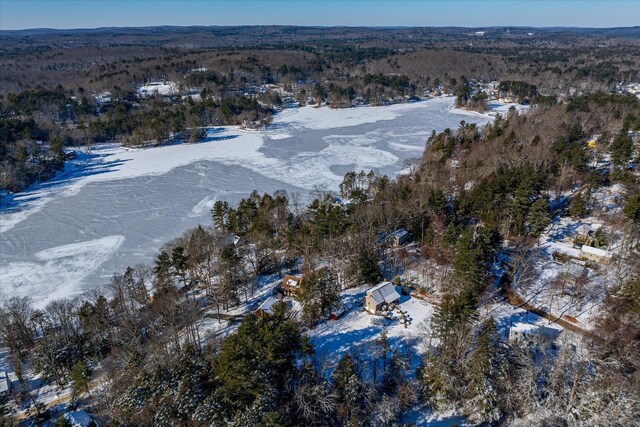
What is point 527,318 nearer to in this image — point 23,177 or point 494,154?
point 494,154

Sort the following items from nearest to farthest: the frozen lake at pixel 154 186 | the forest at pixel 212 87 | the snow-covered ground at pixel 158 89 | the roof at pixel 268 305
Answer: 1. the roof at pixel 268 305
2. the frozen lake at pixel 154 186
3. the forest at pixel 212 87
4. the snow-covered ground at pixel 158 89

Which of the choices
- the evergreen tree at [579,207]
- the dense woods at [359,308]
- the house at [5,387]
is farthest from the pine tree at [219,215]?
the evergreen tree at [579,207]

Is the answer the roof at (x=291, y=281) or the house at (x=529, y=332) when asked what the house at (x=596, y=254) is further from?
the roof at (x=291, y=281)

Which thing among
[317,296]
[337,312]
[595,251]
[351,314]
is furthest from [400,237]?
[595,251]

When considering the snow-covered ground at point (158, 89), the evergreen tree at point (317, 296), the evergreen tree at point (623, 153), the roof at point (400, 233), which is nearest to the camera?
the evergreen tree at point (317, 296)

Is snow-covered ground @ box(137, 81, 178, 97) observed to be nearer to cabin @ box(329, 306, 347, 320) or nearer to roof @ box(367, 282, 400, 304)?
cabin @ box(329, 306, 347, 320)

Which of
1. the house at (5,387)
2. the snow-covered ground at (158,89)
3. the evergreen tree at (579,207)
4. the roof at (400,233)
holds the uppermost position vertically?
the snow-covered ground at (158,89)

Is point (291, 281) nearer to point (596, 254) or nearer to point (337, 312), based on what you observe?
point (337, 312)

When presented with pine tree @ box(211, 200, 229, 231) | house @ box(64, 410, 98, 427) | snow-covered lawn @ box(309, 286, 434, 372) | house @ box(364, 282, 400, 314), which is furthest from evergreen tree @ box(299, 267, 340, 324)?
pine tree @ box(211, 200, 229, 231)
